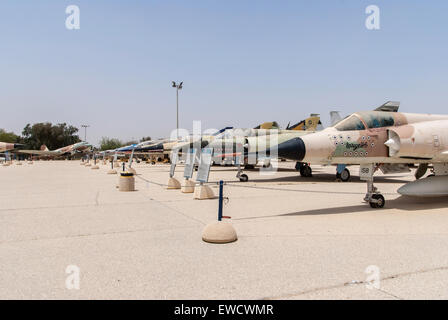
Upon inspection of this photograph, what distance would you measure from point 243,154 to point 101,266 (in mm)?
12704

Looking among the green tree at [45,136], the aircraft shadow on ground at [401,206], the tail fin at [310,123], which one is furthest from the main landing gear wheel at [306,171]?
the green tree at [45,136]

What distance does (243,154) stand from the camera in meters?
16.4

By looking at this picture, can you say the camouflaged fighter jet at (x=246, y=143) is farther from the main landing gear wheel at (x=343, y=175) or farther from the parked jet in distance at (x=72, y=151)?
the parked jet in distance at (x=72, y=151)

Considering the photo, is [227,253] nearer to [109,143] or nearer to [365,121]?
[365,121]

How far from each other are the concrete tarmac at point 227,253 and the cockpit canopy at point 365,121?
6.63 feet

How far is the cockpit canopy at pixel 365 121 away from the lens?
8.03 metres

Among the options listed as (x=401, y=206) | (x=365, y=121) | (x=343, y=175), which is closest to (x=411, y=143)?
(x=365, y=121)

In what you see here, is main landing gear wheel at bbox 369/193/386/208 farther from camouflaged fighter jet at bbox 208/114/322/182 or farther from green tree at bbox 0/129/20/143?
green tree at bbox 0/129/20/143

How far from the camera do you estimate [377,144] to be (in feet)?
25.9

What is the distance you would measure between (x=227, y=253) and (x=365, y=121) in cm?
536

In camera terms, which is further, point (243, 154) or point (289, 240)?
point (243, 154)

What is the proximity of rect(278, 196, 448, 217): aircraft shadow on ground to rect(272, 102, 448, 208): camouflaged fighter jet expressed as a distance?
1.29ft
